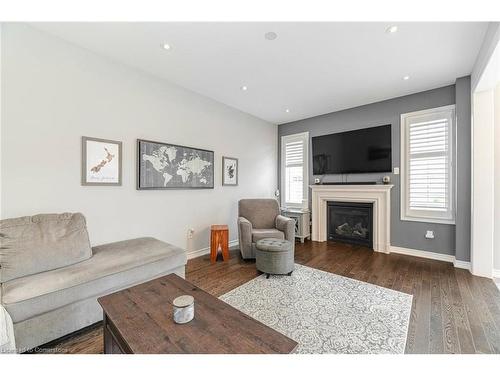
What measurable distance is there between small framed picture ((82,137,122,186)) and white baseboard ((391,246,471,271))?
4420 millimetres

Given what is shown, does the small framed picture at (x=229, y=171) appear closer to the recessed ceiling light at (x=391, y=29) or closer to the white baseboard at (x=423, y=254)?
the recessed ceiling light at (x=391, y=29)

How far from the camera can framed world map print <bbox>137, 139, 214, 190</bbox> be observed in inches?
109

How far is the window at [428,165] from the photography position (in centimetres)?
319

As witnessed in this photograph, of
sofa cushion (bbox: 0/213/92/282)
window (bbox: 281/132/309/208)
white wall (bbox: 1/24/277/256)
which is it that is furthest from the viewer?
window (bbox: 281/132/309/208)

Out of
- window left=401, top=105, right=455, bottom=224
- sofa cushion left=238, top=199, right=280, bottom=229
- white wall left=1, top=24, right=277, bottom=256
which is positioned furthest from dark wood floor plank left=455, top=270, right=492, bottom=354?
white wall left=1, top=24, right=277, bottom=256

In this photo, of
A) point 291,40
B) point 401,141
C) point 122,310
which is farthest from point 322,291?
point 401,141

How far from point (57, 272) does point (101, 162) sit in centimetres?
122

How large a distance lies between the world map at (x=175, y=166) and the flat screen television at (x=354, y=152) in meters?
2.36

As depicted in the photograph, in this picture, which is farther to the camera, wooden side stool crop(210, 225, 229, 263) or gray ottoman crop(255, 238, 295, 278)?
wooden side stool crop(210, 225, 229, 263)

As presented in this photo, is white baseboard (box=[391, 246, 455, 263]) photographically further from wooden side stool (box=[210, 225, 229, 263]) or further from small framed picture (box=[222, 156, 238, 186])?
small framed picture (box=[222, 156, 238, 186])

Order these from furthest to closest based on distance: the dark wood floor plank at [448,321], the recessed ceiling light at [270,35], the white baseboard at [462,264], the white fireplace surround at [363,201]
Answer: the white fireplace surround at [363,201]
the white baseboard at [462,264]
the recessed ceiling light at [270,35]
the dark wood floor plank at [448,321]

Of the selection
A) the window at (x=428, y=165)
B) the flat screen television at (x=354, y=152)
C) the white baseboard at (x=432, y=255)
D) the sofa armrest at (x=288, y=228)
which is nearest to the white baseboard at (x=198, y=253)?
the sofa armrest at (x=288, y=228)

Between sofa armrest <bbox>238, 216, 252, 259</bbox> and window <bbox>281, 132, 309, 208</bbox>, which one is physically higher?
window <bbox>281, 132, 309, 208</bbox>

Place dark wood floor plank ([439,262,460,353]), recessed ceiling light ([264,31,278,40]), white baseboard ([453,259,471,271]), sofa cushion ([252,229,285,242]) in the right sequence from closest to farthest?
1. dark wood floor plank ([439,262,460,353])
2. recessed ceiling light ([264,31,278,40])
3. white baseboard ([453,259,471,271])
4. sofa cushion ([252,229,285,242])
